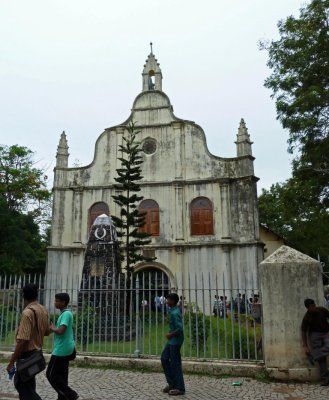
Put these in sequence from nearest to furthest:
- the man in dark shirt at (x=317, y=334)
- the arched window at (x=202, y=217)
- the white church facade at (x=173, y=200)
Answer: the man in dark shirt at (x=317, y=334)
the white church facade at (x=173, y=200)
the arched window at (x=202, y=217)

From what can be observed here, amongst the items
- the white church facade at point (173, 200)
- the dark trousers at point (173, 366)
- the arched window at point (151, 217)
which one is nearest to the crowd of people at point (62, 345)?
the dark trousers at point (173, 366)

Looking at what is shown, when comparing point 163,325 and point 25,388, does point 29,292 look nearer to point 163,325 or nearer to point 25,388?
point 25,388

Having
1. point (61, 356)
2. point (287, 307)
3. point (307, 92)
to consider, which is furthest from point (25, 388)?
point (307, 92)

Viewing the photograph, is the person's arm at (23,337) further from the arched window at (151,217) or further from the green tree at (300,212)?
the arched window at (151,217)

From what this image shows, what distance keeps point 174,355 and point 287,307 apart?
2.05 metres

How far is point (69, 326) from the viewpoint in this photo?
493 cm

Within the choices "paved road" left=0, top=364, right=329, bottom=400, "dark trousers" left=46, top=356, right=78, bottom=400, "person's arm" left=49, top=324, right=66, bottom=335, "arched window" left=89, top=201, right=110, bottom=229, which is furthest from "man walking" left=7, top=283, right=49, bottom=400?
"arched window" left=89, top=201, right=110, bottom=229

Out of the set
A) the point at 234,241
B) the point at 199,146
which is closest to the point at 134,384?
the point at 234,241

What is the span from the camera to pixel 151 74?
79.5 ft

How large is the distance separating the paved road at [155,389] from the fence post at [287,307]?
12.2 inches

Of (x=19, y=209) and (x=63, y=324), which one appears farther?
(x=19, y=209)

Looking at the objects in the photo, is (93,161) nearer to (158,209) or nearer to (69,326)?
(158,209)

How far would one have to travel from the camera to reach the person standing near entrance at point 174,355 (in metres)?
5.71

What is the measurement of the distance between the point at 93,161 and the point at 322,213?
40.4 feet
